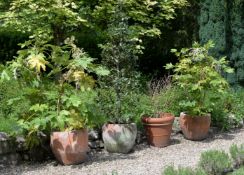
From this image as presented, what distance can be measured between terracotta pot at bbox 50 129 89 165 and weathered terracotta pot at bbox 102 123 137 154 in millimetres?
613

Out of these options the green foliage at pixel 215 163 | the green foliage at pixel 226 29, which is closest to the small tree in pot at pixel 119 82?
the green foliage at pixel 215 163

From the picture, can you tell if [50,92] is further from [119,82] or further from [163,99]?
[163,99]

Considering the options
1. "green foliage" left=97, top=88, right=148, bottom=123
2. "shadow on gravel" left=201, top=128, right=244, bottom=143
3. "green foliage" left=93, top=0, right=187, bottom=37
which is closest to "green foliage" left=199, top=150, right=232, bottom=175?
"green foliage" left=97, top=88, right=148, bottom=123

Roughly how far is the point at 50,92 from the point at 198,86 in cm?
263

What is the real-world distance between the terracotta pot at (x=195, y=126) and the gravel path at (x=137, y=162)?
0.39 feet

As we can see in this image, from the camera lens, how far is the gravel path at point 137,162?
597 centimetres

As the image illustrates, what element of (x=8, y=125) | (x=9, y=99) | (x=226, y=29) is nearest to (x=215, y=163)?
(x=8, y=125)

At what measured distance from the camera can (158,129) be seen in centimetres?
720

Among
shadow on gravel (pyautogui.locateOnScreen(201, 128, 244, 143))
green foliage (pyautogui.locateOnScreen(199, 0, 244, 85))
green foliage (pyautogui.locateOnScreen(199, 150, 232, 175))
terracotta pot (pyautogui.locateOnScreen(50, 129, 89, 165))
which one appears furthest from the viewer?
green foliage (pyautogui.locateOnScreen(199, 0, 244, 85))

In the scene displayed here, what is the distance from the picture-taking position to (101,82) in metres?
6.93

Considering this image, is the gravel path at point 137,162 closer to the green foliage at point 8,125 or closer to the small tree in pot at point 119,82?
the small tree in pot at point 119,82

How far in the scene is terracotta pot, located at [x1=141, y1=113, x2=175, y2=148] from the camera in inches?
283

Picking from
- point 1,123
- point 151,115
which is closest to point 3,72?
point 1,123

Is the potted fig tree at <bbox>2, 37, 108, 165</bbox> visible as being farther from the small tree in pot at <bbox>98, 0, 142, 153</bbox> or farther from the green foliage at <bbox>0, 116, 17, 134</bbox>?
the small tree in pot at <bbox>98, 0, 142, 153</bbox>
